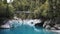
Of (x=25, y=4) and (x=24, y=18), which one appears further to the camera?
(x=25, y=4)

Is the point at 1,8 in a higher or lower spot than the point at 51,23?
higher

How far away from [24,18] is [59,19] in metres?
28.8

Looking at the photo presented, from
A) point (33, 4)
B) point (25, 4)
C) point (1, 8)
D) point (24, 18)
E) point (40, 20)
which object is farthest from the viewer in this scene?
point (25, 4)

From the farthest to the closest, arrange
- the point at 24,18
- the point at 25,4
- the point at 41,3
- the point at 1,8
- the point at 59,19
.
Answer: the point at 25,4 → the point at 24,18 → the point at 41,3 → the point at 1,8 → the point at 59,19

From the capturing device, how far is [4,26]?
1399 inches

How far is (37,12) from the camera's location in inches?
1708

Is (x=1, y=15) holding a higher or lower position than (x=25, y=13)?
higher

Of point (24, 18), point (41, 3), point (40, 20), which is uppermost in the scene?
point (41, 3)

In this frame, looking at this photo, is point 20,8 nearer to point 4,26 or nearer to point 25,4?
point 25,4

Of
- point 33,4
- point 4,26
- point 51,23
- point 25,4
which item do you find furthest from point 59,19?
point 25,4

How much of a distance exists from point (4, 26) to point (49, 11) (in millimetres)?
8736

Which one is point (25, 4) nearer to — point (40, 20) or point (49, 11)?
point (40, 20)

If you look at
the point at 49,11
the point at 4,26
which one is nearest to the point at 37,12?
the point at 49,11

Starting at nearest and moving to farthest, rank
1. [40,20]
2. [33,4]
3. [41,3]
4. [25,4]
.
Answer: [40,20] → [41,3] → [33,4] → [25,4]
